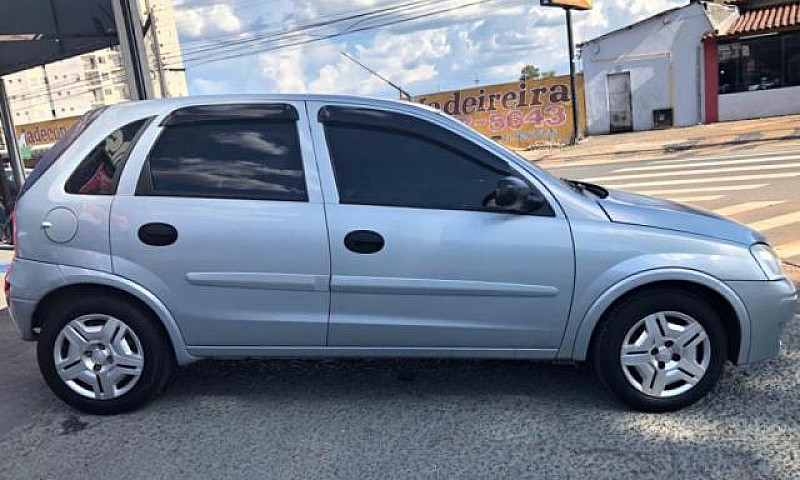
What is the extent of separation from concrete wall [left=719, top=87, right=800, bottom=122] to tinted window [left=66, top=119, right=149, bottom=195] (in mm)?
24883

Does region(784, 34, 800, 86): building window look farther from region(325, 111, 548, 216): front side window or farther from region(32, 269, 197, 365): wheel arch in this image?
region(32, 269, 197, 365): wheel arch

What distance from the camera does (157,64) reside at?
8.59 m

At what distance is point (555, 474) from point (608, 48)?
2551 cm

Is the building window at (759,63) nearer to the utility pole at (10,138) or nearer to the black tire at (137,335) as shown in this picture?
the utility pole at (10,138)

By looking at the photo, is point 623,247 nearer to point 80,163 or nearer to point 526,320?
point 526,320

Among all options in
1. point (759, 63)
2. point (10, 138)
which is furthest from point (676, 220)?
point (759, 63)

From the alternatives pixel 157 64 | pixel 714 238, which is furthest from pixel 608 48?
pixel 714 238

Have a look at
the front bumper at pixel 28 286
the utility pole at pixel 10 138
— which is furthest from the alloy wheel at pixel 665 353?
the utility pole at pixel 10 138

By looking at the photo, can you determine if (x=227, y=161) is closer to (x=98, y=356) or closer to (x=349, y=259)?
(x=349, y=259)

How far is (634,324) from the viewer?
3350 mm

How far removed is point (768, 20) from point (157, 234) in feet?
84.7

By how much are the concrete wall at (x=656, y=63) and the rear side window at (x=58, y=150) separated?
2470 cm

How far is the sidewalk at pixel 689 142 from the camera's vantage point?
18312 millimetres

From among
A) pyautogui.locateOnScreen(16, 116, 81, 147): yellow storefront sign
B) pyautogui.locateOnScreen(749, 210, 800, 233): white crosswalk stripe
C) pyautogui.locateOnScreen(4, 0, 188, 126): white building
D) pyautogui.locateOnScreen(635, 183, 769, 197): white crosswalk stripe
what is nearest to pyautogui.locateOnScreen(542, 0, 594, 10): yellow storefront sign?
pyautogui.locateOnScreen(635, 183, 769, 197): white crosswalk stripe
